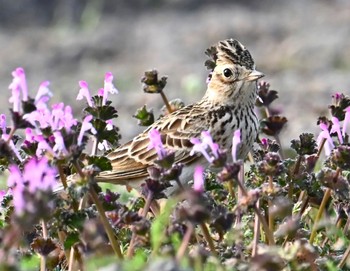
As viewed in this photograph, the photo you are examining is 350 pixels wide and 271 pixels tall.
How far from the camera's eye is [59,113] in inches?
151

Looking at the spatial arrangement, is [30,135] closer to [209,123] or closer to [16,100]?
[16,100]

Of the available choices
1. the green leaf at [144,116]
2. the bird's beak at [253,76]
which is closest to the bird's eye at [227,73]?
the bird's beak at [253,76]

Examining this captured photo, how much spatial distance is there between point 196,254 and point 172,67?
26.1 feet

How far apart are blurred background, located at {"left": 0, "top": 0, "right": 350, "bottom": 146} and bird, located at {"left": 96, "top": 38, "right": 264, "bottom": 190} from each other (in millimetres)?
3750

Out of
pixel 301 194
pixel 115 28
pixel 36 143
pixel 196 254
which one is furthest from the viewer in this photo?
pixel 115 28

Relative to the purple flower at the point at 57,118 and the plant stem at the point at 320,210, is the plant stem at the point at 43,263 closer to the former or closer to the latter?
the purple flower at the point at 57,118

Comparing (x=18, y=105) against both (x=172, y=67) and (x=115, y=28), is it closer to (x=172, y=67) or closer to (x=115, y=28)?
(x=172, y=67)

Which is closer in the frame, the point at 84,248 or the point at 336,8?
the point at 84,248

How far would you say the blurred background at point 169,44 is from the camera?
10242mm

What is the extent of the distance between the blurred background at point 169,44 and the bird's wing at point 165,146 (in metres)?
3.78

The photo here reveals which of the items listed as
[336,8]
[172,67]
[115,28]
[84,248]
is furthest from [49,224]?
[336,8]

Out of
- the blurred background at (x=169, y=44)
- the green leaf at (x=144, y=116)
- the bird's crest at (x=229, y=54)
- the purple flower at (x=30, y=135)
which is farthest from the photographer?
the blurred background at (x=169, y=44)

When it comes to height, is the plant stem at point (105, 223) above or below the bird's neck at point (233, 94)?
below

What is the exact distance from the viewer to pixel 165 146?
5367 millimetres
